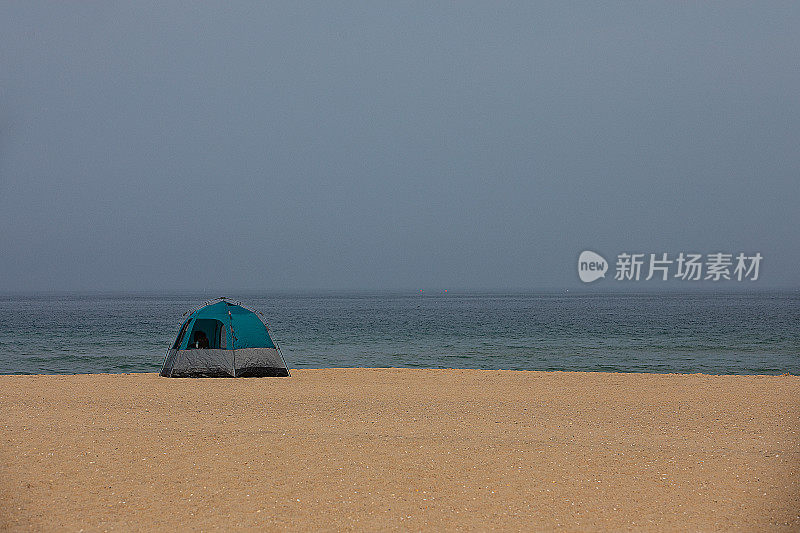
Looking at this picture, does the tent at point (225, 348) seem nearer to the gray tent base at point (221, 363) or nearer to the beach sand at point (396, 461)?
the gray tent base at point (221, 363)

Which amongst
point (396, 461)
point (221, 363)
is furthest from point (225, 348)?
point (396, 461)

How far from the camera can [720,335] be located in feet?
173

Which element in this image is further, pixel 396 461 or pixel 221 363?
pixel 221 363

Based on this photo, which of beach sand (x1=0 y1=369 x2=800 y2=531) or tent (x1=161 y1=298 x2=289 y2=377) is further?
tent (x1=161 y1=298 x2=289 y2=377)

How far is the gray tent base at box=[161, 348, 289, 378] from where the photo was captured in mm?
20016

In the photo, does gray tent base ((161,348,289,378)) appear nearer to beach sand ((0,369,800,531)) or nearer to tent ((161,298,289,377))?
tent ((161,298,289,377))

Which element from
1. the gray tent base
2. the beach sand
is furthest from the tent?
the beach sand

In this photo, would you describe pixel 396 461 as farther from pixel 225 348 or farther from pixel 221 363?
pixel 225 348

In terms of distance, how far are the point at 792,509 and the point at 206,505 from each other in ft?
20.6

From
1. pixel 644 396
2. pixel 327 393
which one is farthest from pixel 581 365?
pixel 327 393

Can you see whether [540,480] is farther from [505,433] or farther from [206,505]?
[206,505]

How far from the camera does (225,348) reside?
21.3m

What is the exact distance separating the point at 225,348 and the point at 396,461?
12.7 metres

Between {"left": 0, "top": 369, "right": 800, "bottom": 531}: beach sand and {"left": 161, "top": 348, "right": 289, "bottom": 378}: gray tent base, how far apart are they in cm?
314
